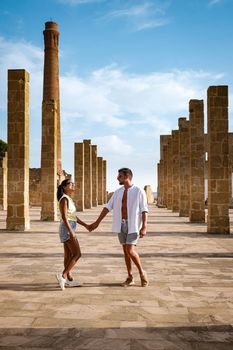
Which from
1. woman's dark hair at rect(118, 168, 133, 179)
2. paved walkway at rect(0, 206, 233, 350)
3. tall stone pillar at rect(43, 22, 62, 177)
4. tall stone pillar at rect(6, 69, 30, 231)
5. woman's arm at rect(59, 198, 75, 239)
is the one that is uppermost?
tall stone pillar at rect(43, 22, 62, 177)

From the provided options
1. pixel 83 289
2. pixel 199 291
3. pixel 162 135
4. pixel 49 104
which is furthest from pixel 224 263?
pixel 162 135

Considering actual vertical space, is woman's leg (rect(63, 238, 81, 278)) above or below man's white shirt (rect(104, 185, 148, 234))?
below

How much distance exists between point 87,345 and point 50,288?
83.8 inches

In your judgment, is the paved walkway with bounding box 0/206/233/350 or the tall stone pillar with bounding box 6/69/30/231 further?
the tall stone pillar with bounding box 6/69/30/231

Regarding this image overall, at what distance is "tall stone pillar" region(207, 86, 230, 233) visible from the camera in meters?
12.8

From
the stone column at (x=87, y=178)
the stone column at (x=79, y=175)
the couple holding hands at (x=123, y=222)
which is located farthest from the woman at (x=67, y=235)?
the stone column at (x=87, y=178)

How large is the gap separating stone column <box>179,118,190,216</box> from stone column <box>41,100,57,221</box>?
6.79 metres

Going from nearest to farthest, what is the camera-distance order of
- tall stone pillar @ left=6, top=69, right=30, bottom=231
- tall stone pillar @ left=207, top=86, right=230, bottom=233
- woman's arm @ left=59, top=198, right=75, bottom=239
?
woman's arm @ left=59, top=198, right=75, bottom=239 → tall stone pillar @ left=207, top=86, right=230, bottom=233 → tall stone pillar @ left=6, top=69, right=30, bottom=231

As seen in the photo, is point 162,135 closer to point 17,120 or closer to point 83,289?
point 17,120

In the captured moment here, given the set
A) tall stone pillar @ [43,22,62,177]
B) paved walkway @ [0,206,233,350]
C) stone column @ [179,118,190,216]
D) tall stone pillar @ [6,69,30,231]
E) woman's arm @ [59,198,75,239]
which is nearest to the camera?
paved walkway @ [0,206,233,350]

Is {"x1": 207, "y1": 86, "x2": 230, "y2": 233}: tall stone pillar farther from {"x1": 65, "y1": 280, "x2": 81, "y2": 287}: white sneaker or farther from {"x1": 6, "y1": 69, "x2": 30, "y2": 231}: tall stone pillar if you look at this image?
{"x1": 65, "y1": 280, "x2": 81, "y2": 287}: white sneaker

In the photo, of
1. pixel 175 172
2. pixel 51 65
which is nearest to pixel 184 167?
pixel 175 172

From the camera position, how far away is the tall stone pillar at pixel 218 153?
504 inches

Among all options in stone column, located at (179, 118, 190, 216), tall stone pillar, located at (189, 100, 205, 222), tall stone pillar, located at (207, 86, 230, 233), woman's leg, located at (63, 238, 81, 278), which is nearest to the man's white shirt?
woman's leg, located at (63, 238, 81, 278)
